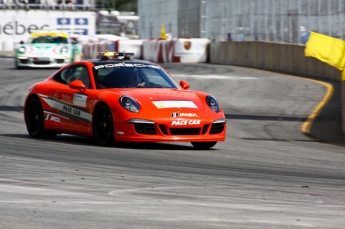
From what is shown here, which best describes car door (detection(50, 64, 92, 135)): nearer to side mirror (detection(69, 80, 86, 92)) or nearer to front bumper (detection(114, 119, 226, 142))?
side mirror (detection(69, 80, 86, 92))

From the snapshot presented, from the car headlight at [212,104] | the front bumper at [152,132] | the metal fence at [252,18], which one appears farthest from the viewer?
the metal fence at [252,18]

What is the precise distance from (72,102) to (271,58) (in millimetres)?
19594

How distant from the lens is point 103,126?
1021 cm

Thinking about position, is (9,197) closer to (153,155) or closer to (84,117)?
(153,155)

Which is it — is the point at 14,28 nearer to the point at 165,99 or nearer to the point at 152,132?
the point at 165,99

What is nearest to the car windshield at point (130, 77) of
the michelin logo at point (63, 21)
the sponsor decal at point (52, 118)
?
the sponsor decal at point (52, 118)

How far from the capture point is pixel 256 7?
34.1m

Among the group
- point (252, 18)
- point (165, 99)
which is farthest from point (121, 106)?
point (252, 18)

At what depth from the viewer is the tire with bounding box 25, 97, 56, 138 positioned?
11.4 metres

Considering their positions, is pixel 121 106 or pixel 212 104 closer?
pixel 121 106

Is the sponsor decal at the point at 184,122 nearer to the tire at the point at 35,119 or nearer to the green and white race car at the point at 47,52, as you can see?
the tire at the point at 35,119

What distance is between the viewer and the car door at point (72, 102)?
1056 cm

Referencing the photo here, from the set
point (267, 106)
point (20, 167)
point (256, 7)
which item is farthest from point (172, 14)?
point (20, 167)

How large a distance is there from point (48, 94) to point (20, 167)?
3349 millimetres
